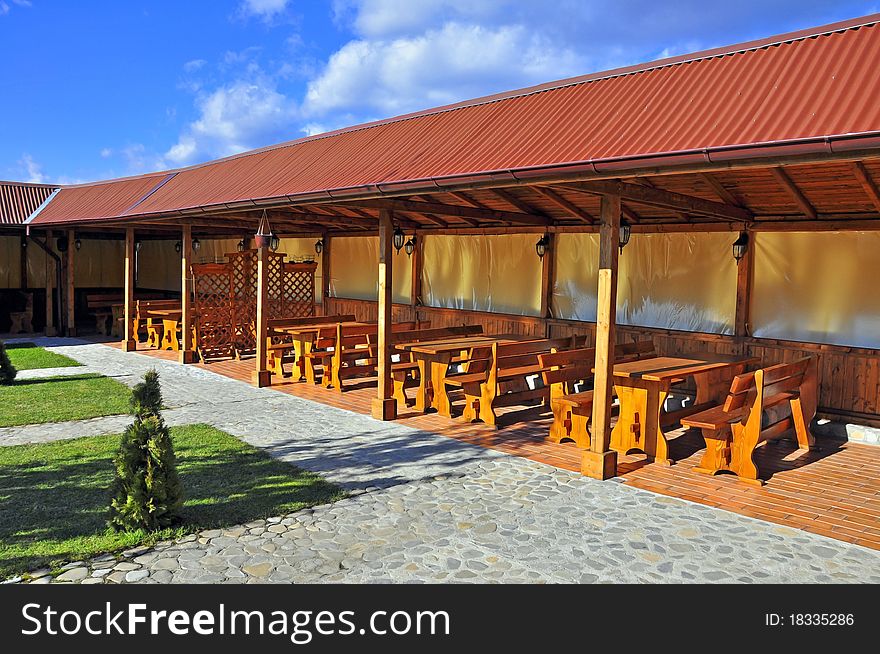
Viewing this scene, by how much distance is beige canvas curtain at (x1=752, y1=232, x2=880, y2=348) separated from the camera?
818 centimetres

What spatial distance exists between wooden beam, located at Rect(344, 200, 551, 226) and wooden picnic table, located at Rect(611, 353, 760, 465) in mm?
3242

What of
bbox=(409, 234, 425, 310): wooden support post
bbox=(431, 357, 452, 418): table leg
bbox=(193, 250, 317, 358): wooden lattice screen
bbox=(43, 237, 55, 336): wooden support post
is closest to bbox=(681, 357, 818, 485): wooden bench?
bbox=(431, 357, 452, 418): table leg

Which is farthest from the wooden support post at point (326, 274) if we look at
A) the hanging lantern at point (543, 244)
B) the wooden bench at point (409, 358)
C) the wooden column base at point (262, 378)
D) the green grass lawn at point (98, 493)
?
the green grass lawn at point (98, 493)

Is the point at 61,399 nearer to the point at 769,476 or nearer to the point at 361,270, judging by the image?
the point at 361,270

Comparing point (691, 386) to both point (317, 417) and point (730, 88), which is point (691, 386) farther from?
point (317, 417)

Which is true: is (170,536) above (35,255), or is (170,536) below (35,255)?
below

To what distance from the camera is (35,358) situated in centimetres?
1374

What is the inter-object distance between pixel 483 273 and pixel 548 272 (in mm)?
1563

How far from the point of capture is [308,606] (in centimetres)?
388

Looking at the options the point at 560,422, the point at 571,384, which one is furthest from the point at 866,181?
the point at 571,384

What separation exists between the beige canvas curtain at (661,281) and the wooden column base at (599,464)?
3869 mm

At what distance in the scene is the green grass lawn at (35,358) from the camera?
12.9 metres

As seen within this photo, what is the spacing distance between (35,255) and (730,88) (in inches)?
754

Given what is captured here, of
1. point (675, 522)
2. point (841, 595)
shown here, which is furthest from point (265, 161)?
point (841, 595)
